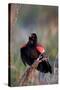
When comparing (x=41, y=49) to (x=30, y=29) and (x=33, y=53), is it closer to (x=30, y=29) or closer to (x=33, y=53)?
(x=33, y=53)

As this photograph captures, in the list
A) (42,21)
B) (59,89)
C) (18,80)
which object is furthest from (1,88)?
(42,21)

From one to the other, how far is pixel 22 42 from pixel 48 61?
296 millimetres

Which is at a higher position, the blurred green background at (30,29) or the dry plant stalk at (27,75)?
the blurred green background at (30,29)

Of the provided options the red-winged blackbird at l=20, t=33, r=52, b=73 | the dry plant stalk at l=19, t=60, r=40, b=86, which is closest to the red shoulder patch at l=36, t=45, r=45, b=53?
the red-winged blackbird at l=20, t=33, r=52, b=73

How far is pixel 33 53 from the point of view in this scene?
2338 mm

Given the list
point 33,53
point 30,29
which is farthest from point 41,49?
point 30,29

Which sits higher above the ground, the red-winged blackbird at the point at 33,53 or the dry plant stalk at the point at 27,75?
the red-winged blackbird at the point at 33,53

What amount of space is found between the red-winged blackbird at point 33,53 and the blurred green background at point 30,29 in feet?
0.12

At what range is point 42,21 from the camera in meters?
2.35

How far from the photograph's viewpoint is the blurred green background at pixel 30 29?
7.50 ft

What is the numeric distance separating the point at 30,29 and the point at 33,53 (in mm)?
215

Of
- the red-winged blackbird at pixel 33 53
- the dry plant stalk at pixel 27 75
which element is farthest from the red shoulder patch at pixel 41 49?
the dry plant stalk at pixel 27 75

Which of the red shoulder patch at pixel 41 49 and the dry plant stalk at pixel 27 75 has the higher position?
the red shoulder patch at pixel 41 49

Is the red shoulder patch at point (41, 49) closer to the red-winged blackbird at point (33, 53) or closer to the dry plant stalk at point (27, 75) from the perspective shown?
the red-winged blackbird at point (33, 53)
